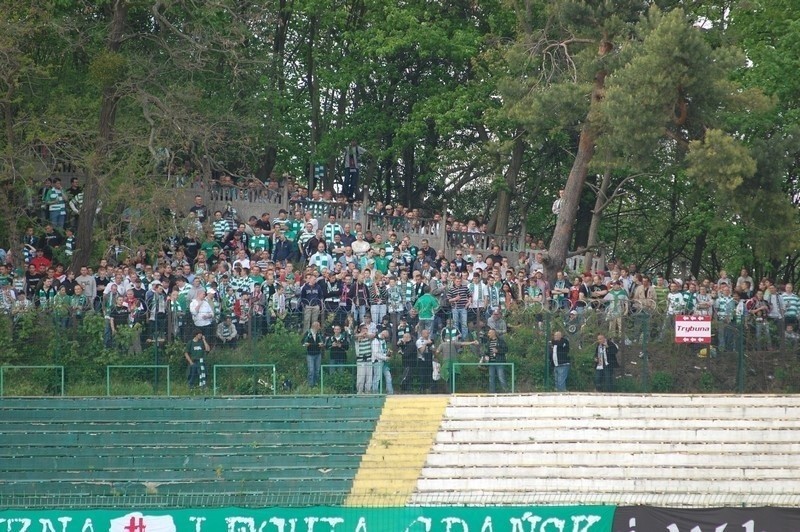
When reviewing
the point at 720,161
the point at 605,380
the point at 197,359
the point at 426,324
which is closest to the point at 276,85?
the point at 197,359

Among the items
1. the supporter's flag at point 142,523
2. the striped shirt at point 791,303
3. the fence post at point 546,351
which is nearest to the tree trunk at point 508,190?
the striped shirt at point 791,303

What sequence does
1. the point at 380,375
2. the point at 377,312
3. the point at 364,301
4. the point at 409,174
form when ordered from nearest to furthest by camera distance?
the point at 380,375 < the point at 377,312 < the point at 364,301 < the point at 409,174

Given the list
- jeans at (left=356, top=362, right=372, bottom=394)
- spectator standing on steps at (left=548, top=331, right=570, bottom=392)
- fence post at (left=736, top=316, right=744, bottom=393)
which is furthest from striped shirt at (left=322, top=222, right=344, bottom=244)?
fence post at (left=736, top=316, right=744, bottom=393)

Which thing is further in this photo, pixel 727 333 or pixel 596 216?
pixel 596 216

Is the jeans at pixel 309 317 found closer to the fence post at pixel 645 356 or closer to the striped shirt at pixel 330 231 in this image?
the striped shirt at pixel 330 231

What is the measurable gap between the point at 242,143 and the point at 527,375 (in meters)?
10.2

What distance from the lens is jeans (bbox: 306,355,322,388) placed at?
26.7 meters

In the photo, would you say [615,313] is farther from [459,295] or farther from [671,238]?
[671,238]

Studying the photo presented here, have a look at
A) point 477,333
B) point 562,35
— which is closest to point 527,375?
point 477,333

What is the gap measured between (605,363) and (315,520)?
7300 mm

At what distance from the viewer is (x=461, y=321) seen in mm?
27000

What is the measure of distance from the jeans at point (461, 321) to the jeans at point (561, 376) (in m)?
1.95

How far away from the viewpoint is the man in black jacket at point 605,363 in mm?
26578

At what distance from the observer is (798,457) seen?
989 inches
